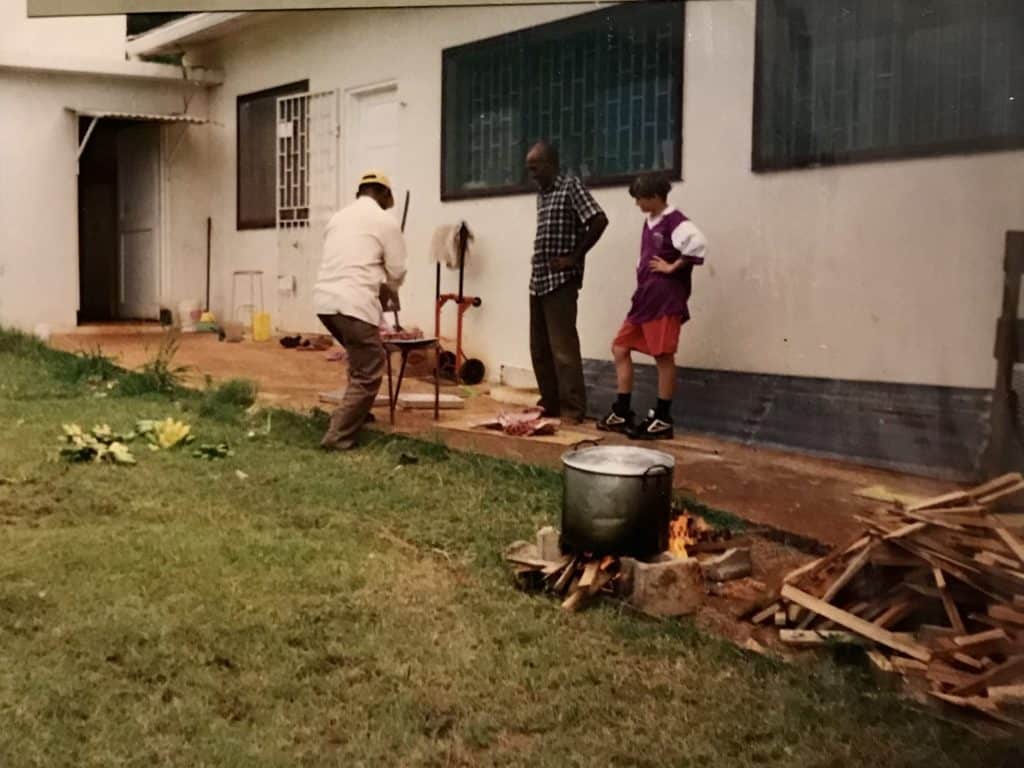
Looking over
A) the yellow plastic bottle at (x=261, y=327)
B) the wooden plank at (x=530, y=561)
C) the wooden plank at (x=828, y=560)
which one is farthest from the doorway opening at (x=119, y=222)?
the wooden plank at (x=828, y=560)

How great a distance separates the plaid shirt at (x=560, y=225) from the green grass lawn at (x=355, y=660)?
2064mm

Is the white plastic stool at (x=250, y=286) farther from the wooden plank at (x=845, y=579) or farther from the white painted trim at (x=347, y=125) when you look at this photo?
the wooden plank at (x=845, y=579)

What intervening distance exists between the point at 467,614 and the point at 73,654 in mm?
1024

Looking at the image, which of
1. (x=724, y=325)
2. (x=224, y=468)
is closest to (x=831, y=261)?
(x=724, y=325)

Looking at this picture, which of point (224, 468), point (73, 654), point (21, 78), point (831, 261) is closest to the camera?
point (73, 654)

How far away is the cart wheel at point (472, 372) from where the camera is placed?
7.61m

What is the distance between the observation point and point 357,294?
530 cm

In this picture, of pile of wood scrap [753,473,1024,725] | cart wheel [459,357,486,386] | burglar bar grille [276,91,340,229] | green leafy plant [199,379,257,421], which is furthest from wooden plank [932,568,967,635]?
burglar bar grille [276,91,340,229]

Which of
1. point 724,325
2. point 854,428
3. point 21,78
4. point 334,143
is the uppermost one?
point 21,78

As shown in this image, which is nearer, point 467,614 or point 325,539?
point 467,614

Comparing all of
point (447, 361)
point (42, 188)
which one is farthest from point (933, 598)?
point (42, 188)

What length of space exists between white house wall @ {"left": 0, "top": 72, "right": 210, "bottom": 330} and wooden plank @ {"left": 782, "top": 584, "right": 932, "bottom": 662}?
9077 millimetres

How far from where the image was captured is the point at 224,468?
193 inches

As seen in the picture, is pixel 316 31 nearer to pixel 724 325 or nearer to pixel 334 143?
pixel 334 143
